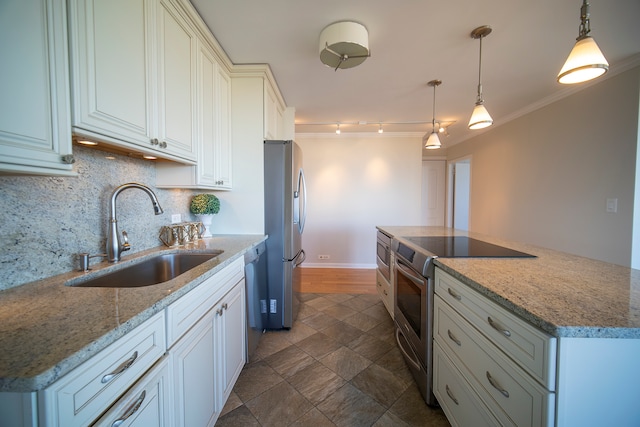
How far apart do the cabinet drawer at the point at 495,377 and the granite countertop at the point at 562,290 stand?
0.66 ft

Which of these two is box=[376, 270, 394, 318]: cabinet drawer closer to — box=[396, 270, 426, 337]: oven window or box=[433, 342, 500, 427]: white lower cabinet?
box=[396, 270, 426, 337]: oven window

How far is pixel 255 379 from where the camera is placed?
164 centimetres

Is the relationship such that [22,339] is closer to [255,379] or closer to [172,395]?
[172,395]

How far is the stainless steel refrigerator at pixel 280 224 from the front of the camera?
2.16 meters

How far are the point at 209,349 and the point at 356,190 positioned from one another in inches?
139

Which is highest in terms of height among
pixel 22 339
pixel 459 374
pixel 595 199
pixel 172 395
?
pixel 595 199

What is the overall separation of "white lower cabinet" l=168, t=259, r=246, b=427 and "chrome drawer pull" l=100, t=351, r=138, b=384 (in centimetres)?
17

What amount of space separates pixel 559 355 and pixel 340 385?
1.32m

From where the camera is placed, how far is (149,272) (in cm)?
141

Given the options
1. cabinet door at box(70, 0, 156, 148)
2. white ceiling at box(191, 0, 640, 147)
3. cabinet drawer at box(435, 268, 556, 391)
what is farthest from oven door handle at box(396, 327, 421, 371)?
white ceiling at box(191, 0, 640, 147)

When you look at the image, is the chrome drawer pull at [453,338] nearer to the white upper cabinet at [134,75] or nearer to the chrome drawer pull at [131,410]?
the chrome drawer pull at [131,410]

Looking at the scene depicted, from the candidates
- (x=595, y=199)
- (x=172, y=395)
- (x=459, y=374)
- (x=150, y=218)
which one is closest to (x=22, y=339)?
(x=172, y=395)

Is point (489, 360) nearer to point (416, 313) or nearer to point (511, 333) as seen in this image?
point (511, 333)

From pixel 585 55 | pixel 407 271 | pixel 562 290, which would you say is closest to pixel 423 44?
pixel 585 55
